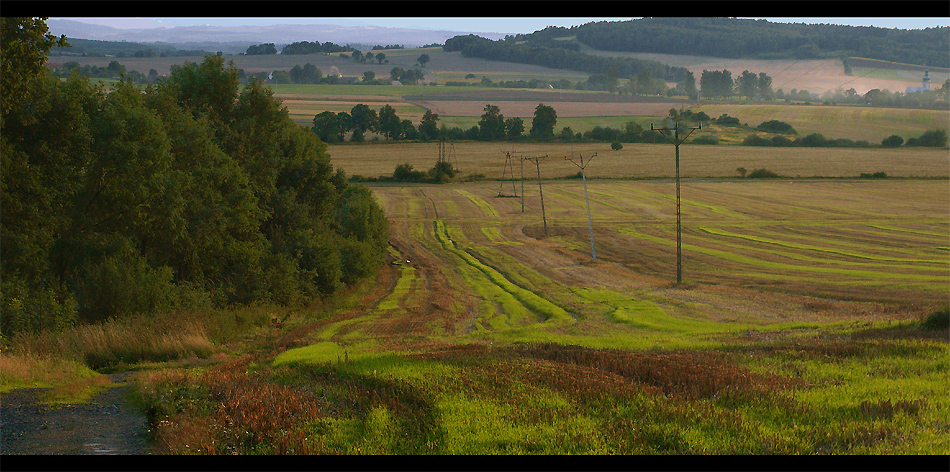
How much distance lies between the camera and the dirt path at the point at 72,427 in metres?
9.04

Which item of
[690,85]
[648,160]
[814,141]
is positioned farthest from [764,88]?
[648,160]

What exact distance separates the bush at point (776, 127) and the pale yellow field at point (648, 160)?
42.6ft

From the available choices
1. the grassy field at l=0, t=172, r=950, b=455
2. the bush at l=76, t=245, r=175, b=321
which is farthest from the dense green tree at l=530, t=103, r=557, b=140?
the bush at l=76, t=245, r=175, b=321

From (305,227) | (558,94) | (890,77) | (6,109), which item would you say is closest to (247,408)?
(6,109)

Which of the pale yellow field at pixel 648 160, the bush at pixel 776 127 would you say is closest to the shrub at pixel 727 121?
the bush at pixel 776 127

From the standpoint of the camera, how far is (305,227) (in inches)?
1732

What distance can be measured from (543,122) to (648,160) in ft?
86.7

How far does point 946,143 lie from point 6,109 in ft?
476

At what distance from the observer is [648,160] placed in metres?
120

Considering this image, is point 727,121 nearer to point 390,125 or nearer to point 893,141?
point 893,141

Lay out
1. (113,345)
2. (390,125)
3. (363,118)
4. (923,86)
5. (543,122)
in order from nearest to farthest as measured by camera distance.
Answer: (113,345), (363,118), (390,125), (543,122), (923,86)

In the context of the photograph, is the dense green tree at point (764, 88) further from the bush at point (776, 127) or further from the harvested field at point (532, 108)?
the harvested field at point (532, 108)

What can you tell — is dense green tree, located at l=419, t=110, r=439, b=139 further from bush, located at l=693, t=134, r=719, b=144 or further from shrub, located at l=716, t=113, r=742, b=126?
shrub, located at l=716, t=113, r=742, b=126

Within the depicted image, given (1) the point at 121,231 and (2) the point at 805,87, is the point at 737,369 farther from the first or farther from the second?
(2) the point at 805,87
